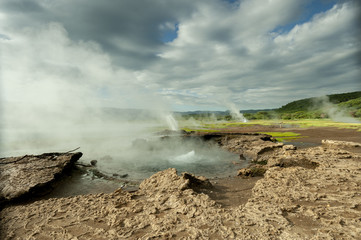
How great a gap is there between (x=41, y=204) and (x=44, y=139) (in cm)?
2979

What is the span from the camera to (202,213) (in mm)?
6492

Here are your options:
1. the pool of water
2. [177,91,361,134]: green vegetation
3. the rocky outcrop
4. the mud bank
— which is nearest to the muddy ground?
the mud bank

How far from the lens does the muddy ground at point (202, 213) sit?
546 centimetres

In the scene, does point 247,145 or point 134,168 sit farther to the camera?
point 247,145

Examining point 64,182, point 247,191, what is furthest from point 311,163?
point 64,182

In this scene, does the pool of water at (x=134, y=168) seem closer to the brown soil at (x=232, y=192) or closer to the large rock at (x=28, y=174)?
the large rock at (x=28, y=174)

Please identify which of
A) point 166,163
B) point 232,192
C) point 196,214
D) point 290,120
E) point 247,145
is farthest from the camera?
point 290,120

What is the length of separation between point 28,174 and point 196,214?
1132cm

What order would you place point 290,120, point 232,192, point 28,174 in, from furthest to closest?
point 290,120 < point 28,174 < point 232,192

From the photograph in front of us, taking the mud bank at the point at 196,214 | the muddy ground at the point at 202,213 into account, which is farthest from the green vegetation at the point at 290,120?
the mud bank at the point at 196,214

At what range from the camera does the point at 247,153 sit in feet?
72.0

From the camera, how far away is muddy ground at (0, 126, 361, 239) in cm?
546

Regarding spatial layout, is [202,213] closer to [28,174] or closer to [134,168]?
[134,168]

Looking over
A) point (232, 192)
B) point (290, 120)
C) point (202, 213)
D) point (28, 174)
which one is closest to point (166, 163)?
point (232, 192)
